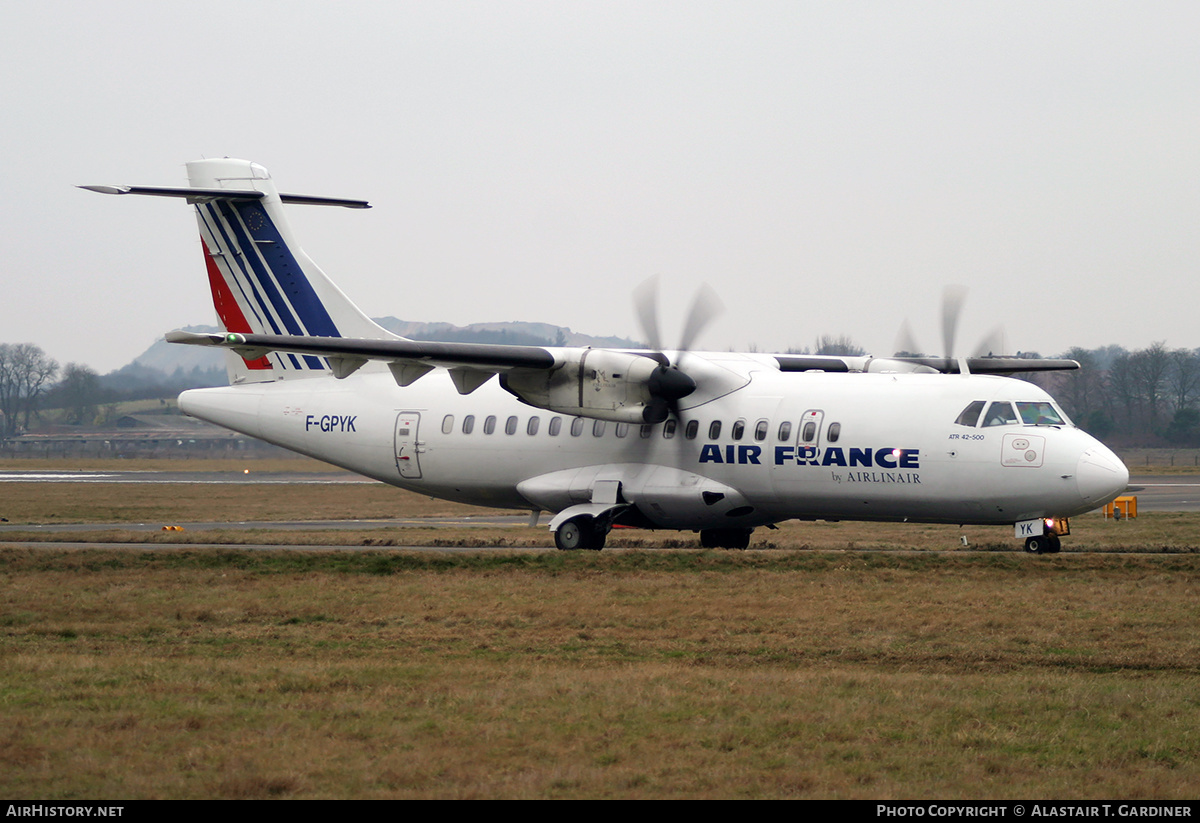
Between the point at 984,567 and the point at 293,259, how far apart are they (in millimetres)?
15253

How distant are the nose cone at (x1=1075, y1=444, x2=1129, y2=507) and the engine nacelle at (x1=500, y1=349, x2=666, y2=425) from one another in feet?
22.3

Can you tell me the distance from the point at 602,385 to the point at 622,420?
70 centimetres

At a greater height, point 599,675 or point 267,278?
point 267,278

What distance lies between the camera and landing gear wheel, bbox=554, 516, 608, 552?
21938mm

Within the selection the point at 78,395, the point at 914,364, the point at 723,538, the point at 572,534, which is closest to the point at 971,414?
the point at 914,364

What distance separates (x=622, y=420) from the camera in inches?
845

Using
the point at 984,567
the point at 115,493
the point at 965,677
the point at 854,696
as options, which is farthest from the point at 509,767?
the point at 115,493

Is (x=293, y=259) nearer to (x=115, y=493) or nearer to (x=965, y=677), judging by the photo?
(x=965, y=677)

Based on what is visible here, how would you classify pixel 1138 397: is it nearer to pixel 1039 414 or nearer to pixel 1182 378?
pixel 1182 378

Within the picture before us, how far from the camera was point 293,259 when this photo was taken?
25.7m

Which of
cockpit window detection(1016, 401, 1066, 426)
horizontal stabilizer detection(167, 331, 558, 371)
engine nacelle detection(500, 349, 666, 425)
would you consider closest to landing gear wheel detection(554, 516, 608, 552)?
engine nacelle detection(500, 349, 666, 425)

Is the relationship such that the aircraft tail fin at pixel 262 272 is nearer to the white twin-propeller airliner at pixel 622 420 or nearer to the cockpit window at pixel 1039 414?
the white twin-propeller airliner at pixel 622 420

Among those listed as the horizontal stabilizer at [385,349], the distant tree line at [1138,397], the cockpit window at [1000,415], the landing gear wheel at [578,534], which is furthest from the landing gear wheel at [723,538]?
the distant tree line at [1138,397]

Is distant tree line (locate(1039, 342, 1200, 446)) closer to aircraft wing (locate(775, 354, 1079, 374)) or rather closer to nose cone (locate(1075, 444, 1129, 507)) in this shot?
aircraft wing (locate(775, 354, 1079, 374))
